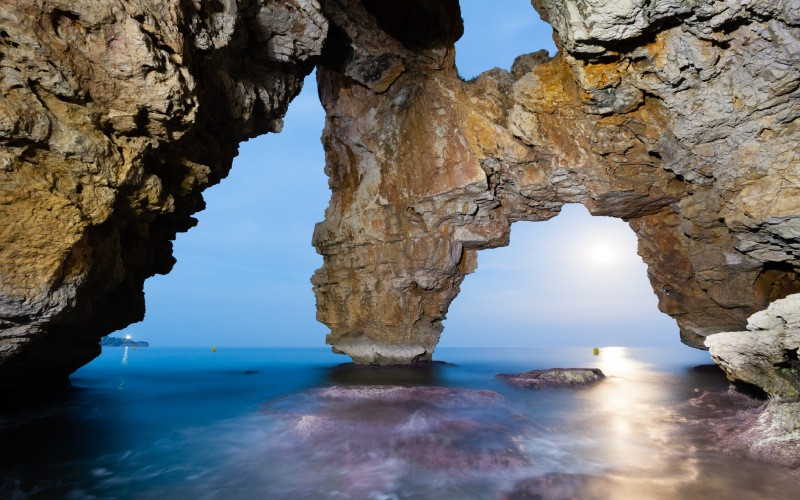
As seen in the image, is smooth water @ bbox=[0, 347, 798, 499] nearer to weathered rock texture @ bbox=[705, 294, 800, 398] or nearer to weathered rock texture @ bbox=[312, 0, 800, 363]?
weathered rock texture @ bbox=[705, 294, 800, 398]

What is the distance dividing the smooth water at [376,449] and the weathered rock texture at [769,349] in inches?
62.3

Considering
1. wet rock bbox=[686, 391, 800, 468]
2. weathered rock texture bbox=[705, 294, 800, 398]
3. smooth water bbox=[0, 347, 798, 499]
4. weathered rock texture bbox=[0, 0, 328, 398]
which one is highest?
weathered rock texture bbox=[0, 0, 328, 398]

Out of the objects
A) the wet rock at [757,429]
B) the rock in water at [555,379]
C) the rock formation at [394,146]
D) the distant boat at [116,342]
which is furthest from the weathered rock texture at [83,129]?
the distant boat at [116,342]

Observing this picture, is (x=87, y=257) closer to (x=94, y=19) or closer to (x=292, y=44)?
(x=94, y=19)

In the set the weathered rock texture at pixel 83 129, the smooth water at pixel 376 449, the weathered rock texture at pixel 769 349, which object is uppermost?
the weathered rock texture at pixel 83 129

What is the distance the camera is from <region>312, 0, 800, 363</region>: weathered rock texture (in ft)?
27.0

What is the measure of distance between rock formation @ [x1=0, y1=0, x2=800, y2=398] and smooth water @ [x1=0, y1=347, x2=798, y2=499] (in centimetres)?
208

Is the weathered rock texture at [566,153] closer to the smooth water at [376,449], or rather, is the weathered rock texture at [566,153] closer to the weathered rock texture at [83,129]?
the smooth water at [376,449]

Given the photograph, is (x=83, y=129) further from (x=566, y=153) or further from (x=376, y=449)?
(x=566, y=153)

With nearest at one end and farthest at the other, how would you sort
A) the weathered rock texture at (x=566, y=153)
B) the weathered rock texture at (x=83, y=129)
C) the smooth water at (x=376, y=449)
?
1. the weathered rock texture at (x=83, y=129)
2. the smooth water at (x=376, y=449)
3. the weathered rock texture at (x=566, y=153)

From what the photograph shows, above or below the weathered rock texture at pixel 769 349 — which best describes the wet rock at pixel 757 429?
below

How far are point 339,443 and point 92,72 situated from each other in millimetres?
7040

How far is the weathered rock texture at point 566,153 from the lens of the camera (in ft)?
27.0

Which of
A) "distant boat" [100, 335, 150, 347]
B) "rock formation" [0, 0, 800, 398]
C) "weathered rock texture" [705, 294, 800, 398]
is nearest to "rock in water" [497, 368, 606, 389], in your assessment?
"rock formation" [0, 0, 800, 398]
